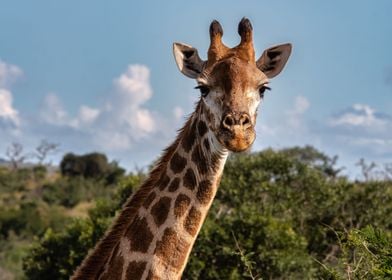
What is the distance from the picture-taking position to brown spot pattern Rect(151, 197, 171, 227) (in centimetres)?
638

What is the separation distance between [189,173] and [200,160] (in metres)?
0.15

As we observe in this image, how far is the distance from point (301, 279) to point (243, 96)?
37.2 ft

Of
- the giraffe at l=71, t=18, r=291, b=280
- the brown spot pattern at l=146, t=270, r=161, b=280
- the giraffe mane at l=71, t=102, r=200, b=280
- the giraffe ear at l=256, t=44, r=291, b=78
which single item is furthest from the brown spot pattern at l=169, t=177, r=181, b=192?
the giraffe ear at l=256, t=44, r=291, b=78

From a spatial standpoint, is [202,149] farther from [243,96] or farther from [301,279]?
[301,279]

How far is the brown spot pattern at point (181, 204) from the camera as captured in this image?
20.8 ft

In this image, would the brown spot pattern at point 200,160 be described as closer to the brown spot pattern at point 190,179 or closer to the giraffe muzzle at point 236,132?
the brown spot pattern at point 190,179

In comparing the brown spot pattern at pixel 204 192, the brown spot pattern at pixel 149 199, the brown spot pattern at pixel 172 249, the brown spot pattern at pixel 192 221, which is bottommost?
the brown spot pattern at pixel 172 249

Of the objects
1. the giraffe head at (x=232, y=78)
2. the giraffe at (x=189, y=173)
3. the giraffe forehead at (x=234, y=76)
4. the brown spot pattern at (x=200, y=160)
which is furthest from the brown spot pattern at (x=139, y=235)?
A: the giraffe forehead at (x=234, y=76)

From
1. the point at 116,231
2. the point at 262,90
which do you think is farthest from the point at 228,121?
the point at 116,231

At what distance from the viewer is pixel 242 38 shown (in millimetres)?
6801

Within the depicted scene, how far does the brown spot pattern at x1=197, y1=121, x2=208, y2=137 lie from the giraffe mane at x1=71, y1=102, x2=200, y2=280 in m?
0.21

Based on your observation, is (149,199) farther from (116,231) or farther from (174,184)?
(116,231)

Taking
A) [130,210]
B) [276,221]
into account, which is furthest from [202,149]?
[276,221]

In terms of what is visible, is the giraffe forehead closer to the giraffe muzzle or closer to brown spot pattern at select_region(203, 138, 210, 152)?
the giraffe muzzle
